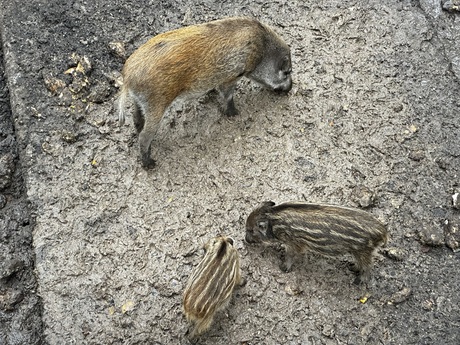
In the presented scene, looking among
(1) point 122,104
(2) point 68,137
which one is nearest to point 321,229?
(1) point 122,104

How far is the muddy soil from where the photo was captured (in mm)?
3703

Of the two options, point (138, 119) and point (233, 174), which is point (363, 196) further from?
point (138, 119)

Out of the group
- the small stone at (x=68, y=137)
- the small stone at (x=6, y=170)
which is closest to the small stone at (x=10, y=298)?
the small stone at (x=6, y=170)

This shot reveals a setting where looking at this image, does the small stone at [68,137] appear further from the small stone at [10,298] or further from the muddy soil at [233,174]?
the small stone at [10,298]

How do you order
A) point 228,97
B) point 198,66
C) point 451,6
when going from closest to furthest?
point 198,66 < point 228,97 < point 451,6

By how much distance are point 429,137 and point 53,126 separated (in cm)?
284

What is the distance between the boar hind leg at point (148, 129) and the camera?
4012 mm

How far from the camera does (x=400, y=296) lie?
3.75 meters

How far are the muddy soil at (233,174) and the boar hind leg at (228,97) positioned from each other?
0.29ft

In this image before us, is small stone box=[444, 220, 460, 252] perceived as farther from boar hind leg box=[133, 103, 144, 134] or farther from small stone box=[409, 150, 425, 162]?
boar hind leg box=[133, 103, 144, 134]

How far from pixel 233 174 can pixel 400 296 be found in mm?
1421

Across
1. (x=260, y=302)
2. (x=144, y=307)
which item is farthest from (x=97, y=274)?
(x=260, y=302)

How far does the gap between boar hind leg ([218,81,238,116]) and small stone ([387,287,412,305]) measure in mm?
1803

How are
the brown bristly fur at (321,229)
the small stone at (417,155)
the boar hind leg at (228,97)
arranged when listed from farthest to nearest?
the boar hind leg at (228,97), the small stone at (417,155), the brown bristly fur at (321,229)
